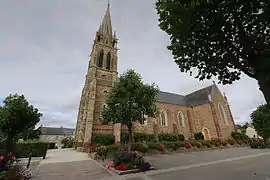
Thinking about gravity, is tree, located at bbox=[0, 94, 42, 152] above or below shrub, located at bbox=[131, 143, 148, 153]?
above

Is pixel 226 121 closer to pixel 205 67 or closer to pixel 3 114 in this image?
pixel 205 67

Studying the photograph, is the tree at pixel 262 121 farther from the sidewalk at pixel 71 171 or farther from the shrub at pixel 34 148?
the shrub at pixel 34 148

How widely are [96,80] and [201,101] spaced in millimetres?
23920

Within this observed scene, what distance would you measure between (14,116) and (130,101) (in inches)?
296

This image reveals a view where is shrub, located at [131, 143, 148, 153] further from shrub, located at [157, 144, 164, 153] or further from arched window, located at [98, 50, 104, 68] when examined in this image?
arched window, located at [98, 50, 104, 68]

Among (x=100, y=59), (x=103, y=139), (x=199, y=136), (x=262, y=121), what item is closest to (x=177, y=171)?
(x=103, y=139)

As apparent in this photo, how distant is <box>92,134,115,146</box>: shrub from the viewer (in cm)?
1780

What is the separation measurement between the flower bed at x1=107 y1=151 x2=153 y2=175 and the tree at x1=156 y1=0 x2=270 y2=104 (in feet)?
21.1

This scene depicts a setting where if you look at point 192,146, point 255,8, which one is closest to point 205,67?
point 255,8

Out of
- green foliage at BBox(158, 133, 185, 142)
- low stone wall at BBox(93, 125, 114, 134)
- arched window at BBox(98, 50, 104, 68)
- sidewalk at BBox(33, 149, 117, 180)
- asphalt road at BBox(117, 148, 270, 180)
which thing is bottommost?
asphalt road at BBox(117, 148, 270, 180)

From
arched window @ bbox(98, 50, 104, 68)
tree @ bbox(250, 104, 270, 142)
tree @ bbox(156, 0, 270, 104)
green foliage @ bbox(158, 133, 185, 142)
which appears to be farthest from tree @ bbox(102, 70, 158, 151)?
tree @ bbox(250, 104, 270, 142)

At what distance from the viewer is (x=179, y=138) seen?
78.1 feet

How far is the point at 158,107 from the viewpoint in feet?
87.1

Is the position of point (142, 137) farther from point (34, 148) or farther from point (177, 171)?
point (34, 148)
